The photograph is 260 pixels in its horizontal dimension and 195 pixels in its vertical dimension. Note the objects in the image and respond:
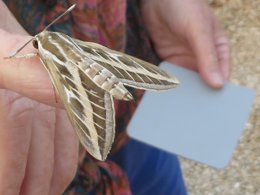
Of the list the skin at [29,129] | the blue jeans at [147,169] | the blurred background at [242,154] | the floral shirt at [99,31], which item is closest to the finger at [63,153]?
the skin at [29,129]

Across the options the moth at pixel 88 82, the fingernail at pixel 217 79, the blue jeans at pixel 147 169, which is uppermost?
the moth at pixel 88 82

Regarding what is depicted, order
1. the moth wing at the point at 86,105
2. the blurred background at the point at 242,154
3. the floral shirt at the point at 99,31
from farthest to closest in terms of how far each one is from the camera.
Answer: the blurred background at the point at 242,154 → the floral shirt at the point at 99,31 → the moth wing at the point at 86,105

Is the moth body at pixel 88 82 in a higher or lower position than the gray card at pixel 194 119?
higher

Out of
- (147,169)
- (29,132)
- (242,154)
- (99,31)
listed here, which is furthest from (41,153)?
(242,154)

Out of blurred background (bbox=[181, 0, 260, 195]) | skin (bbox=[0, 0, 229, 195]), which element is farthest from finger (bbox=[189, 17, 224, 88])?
blurred background (bbox=[181, 0, 260, 195])

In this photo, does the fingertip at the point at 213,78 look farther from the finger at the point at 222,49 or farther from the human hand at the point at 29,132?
the human hand at the point at 29,132

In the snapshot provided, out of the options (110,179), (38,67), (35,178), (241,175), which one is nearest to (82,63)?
(38,67)

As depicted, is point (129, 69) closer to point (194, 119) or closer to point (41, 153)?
point (41, 153)
